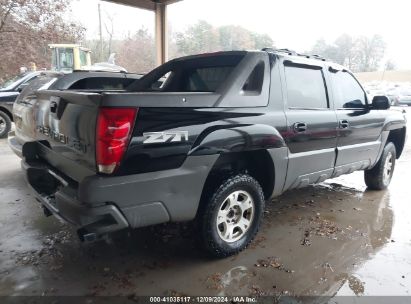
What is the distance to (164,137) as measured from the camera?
94.1 inches

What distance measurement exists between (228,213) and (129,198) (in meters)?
1.07

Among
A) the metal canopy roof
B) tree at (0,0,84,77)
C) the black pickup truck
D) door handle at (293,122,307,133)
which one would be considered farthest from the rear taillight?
tree at (0,0,84,77)

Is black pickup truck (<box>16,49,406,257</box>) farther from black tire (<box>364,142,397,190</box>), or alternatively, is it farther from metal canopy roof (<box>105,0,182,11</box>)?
metal canopy roof (<box>105,0,182,11</box>)

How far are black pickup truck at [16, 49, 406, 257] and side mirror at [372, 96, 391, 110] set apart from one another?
0.29m

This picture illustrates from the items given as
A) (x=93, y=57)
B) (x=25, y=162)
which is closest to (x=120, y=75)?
(x=25, y=162)

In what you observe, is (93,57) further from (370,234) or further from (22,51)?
(370,234)

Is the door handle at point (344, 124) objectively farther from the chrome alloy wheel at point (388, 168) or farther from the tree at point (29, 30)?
the tree at point (29, 30)

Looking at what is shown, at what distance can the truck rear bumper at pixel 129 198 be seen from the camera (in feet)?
7.28

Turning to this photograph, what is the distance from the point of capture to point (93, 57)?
37375 mm

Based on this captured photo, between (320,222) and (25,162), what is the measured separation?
126 inches

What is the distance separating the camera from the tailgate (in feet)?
7.56

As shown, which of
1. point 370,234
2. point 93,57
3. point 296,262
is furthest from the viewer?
point 93,57

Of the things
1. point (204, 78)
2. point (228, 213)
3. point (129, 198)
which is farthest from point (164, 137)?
point (204, 78)

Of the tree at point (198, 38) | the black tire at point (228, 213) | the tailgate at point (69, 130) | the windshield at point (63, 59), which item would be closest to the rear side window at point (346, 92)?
the black tire at point (228, 213)
